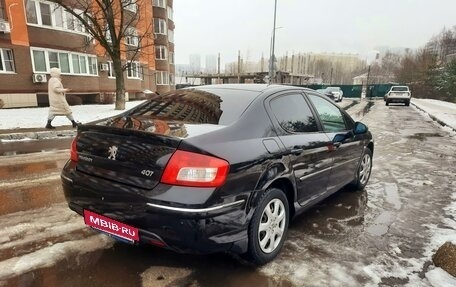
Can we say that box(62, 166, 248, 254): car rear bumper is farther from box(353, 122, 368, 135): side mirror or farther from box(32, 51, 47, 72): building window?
box(32, 51, 47, 72): building window

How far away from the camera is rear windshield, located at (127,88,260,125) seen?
3150 mm

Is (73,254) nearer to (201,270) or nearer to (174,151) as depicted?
(201,270)

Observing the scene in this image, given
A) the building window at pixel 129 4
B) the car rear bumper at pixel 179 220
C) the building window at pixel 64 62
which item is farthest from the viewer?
the building window at pixel 64 62

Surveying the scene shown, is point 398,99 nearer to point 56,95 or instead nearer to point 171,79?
point 171,79

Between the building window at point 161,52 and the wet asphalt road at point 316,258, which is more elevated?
the building window at point 161,52

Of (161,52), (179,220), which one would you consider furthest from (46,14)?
(179,220)

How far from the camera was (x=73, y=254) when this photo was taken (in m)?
3.19

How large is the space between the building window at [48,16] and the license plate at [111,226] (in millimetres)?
19495

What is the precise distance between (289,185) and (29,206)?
10.9 feet

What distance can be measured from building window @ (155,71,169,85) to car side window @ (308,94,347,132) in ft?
118

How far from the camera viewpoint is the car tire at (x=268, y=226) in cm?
292

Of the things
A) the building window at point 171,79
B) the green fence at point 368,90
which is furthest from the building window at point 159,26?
the green fence at point 368,90

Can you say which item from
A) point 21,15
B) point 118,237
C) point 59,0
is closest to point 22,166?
point 118,237

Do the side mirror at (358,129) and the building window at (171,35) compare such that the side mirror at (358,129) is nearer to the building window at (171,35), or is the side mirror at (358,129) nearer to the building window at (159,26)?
the building window at (159,26)
